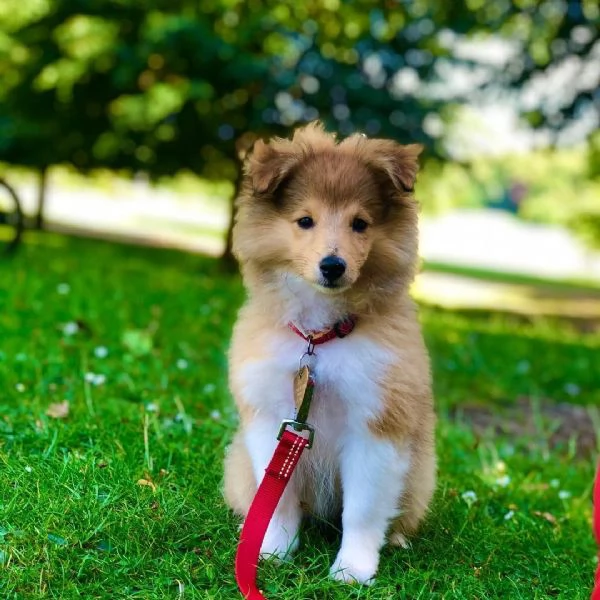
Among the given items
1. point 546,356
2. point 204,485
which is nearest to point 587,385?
point 546,356

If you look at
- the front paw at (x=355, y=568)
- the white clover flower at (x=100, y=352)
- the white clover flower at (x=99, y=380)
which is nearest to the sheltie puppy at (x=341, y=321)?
Result: the front paw at (x=355, y=568)

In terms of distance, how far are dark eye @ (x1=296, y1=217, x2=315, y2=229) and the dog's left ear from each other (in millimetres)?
320

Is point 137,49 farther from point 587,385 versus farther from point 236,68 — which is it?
point 587,385

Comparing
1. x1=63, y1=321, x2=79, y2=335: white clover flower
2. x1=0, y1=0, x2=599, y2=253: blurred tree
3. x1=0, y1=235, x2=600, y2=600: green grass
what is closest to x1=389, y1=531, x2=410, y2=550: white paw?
x1=0, y1=235, x2=600, y2=600: green grass

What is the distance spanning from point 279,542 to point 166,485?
0.63 m

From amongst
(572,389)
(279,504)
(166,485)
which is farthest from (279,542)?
(572,389)

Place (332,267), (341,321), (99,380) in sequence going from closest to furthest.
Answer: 1. (332,267)
2. (341,321)
3. (99,380)

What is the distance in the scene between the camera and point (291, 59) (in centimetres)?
934

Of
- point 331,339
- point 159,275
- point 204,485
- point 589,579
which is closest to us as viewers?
point 331,339

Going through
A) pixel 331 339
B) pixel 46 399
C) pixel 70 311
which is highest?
pixel 331 339

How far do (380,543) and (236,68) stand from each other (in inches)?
277

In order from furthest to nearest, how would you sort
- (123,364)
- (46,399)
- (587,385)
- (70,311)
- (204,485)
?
(587,385) → (70,311) → (123,364) → (46,399) → (204,485)

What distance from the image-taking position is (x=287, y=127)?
32.7ft

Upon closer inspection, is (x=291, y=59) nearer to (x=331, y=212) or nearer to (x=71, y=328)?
(x=71, y=328)
